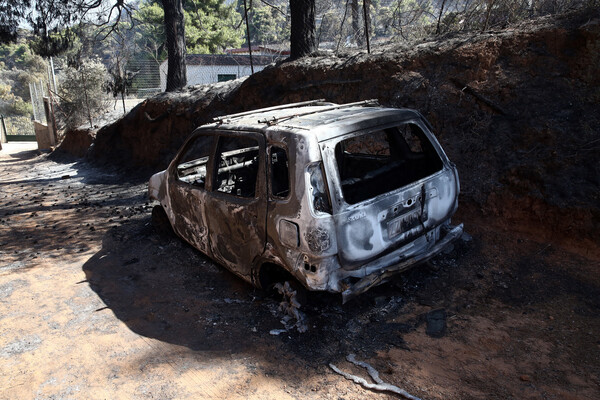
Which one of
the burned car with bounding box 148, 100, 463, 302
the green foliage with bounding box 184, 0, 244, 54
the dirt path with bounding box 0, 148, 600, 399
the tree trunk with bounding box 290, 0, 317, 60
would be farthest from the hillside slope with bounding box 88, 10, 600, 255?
the green foliage with bounding box 184, 0, 244, 54

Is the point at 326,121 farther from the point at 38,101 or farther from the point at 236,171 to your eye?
the point at 38,101

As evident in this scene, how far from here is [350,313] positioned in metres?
3.91

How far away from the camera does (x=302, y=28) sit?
397 inches

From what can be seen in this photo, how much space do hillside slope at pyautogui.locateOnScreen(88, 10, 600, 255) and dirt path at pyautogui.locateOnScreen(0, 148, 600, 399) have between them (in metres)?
0.43

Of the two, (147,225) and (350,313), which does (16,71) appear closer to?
(147,225)

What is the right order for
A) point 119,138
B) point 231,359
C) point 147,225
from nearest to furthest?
point 231,359 → point 147,225 → point 119,138

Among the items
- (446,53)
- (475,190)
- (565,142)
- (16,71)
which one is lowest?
(475,190)

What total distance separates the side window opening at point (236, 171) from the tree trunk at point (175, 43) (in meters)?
9.62

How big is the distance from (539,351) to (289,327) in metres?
2.01

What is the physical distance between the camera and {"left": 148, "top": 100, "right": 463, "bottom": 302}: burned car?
3371 mm

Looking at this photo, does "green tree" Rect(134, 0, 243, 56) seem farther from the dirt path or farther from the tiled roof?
the dirt path

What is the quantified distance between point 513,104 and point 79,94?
72.2ft

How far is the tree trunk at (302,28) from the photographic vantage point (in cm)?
1001

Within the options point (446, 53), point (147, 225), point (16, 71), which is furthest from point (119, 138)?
point (16, 71)
